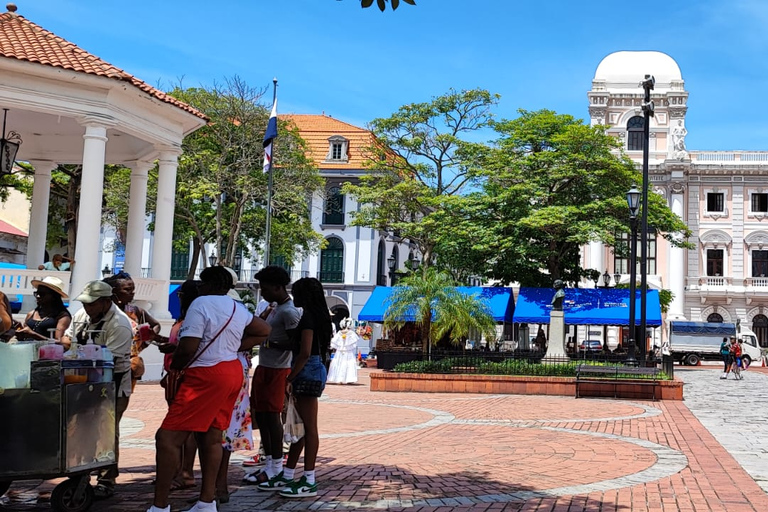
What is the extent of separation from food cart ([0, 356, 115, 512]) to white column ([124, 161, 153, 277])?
43.0 feet

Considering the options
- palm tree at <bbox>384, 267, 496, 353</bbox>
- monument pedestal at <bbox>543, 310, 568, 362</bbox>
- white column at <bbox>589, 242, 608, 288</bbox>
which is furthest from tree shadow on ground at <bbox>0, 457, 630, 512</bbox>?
white column at <bbox>589, 242, 608, 288</bbox>

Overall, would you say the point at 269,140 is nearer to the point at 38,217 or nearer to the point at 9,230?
the point at 38,217

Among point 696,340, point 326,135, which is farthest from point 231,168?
point 696,340

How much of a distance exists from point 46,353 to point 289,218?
29416 mm

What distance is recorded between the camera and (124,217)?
31250 mm

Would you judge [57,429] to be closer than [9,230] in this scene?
Yes

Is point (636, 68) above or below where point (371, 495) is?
above

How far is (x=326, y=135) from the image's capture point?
49.0 m

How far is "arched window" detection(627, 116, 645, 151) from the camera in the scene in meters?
50.6

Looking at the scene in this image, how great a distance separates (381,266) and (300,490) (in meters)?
42.0

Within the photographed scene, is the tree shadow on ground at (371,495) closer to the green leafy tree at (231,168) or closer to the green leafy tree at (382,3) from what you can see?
the green leafy tree at (382,3)

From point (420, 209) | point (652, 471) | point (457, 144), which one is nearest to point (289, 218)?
point (420, 209)

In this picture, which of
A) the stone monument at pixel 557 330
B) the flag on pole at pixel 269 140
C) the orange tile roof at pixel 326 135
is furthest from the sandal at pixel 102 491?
the orange tile roof at pixel 326 135

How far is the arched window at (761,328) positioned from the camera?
4959 centimetres
